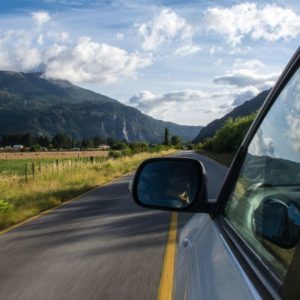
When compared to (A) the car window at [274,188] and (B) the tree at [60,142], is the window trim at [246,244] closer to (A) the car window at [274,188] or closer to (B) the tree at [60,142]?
(A) the car window at [274,188]

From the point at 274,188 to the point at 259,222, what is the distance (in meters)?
0.16

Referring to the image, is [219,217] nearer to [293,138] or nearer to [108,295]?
[293,138]

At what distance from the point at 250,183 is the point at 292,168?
0.63m

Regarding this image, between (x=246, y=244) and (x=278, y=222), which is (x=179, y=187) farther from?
(x=278, y=222)

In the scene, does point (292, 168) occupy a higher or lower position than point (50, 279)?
higher

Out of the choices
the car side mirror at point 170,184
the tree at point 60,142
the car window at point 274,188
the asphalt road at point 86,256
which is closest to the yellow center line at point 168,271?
the asphalt road at point 86,256

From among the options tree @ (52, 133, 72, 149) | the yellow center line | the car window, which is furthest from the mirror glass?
tree @ (52, 133, 72, 149)

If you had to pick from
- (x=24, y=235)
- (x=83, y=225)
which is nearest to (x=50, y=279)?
(x=24, y=235)

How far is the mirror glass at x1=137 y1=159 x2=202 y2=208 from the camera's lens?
284cm

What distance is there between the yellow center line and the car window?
10.2ft

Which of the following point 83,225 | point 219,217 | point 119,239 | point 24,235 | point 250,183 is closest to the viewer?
point 250,183

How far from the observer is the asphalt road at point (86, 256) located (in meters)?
5.92

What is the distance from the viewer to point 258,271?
177 cm

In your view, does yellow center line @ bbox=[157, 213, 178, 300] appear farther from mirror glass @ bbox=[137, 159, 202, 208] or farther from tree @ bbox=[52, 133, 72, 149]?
tree @ bbox=[52, 133, 72, 149]
